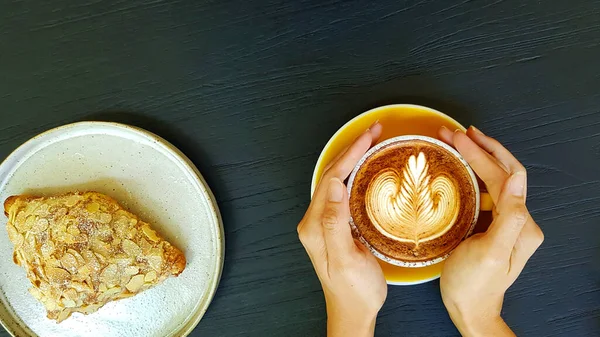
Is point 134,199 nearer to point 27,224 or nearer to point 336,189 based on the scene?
point 27,224

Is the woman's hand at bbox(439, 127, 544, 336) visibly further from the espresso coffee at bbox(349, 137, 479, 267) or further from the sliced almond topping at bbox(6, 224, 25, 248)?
the sliced almond topping at bbox(6, 224, 25, 248)

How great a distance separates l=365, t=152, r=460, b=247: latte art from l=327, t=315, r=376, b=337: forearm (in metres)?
0.25

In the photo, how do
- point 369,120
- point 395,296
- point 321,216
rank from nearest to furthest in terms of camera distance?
point 321,216 < point 369,120 < point 395,296

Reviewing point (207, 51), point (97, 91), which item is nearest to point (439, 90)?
point (207, 51)

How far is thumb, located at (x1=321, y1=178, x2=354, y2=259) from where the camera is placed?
1055 mm

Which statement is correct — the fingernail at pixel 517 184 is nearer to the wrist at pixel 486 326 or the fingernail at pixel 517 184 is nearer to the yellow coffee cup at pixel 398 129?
the yellow coffee cup at pixel 398 129

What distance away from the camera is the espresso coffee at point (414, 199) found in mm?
1097

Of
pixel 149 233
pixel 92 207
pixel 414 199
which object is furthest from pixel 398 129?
pixel 92 207

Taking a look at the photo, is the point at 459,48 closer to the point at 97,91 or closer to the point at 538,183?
the point at 538,183

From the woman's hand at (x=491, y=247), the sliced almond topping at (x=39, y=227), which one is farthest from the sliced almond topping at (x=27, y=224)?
the woman's hand at (x=491, y=247)

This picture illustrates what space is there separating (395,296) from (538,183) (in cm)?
47

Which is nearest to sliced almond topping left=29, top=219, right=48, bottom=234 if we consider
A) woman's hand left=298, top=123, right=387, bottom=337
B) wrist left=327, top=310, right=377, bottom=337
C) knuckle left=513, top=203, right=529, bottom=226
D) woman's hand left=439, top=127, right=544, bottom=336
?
woman's hand left=298, top=123, right=387, bottom=337

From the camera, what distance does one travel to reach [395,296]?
132 cm

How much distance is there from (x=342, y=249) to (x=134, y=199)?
0.56 m
